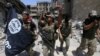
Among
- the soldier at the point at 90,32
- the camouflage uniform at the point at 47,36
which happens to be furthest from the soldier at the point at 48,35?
the soldier at the point at 90,32

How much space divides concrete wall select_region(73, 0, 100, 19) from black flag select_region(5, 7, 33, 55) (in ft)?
30.8

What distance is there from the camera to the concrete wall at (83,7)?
20078 mm

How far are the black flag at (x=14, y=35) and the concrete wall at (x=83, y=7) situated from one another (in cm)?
940

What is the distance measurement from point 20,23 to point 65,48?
2.82m

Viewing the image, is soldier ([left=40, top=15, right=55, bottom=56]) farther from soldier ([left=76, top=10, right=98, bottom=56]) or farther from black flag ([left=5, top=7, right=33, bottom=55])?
soldier ([left=76, top=10, right=98, bottom=56])

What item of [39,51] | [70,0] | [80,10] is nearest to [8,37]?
[39,51]

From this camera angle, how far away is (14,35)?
1097cm

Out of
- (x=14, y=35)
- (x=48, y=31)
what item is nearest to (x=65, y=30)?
(x=48, y=31)

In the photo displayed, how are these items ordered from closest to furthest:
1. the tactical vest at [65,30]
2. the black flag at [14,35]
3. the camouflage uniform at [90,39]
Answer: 1. the black flag at [14,35]
2. the camouflage uniform at [90,39]
3. the tactical vest at [65,30]

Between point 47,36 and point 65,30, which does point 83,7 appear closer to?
point 65,30

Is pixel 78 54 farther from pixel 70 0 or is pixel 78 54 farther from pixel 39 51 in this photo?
pixel 70 0

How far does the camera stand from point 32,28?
38.3ft

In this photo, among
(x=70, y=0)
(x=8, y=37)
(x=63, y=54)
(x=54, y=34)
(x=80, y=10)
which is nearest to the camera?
(x=8, y=37)

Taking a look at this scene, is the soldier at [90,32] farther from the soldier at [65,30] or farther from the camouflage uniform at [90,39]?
the soldier at [65,30]
